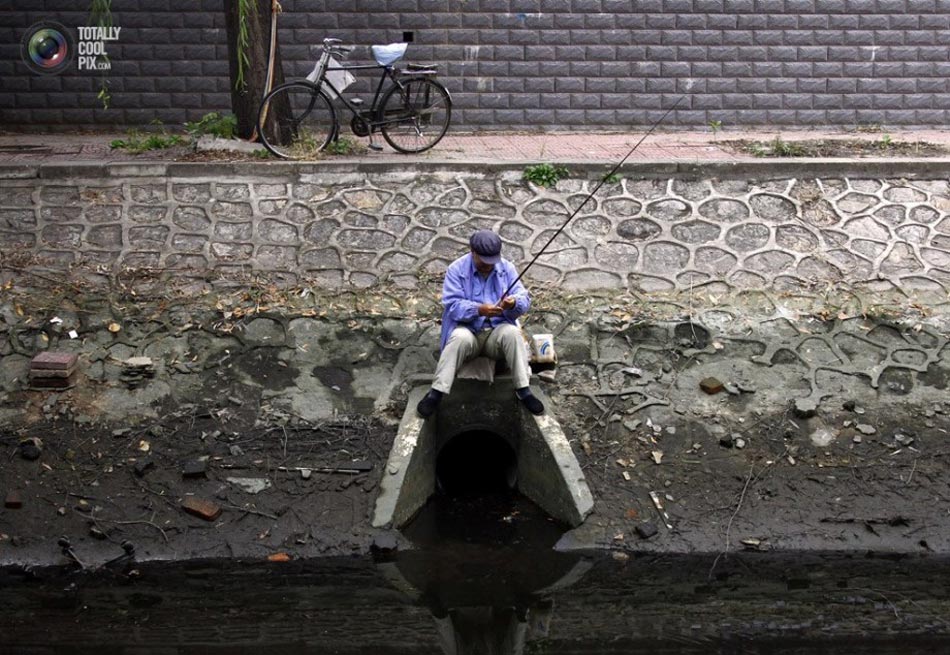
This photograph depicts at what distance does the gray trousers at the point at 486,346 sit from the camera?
7781mm

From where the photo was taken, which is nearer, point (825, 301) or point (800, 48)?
point (825, 301)

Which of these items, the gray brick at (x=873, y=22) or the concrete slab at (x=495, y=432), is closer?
the concrete slab at (x=495, y=432)

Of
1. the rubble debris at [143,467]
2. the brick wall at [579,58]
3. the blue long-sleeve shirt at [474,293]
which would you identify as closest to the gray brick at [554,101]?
the brick wall at [579,58]

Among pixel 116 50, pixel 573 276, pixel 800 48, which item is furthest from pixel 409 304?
pixel 800 48

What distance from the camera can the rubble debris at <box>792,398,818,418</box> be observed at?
848 cm

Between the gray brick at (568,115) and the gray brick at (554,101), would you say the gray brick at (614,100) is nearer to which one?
the gray brick at (568,115)

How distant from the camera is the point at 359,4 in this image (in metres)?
13.0

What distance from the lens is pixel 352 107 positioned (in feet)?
37.5

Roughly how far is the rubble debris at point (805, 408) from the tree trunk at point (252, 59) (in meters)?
6.10

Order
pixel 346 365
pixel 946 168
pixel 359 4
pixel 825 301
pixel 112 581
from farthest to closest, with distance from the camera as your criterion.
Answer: pixel 359 4 → pixel 946 168 → pixel 825 301 → pixel 346 365 → pixel 112 581

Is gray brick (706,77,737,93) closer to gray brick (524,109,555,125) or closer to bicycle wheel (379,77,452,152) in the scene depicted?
gray brick (524,109,555,125)

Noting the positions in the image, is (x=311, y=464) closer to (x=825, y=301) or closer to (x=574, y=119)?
(x=825, y=301)

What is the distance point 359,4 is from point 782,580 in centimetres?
859

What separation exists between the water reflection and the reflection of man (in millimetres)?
792
